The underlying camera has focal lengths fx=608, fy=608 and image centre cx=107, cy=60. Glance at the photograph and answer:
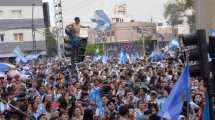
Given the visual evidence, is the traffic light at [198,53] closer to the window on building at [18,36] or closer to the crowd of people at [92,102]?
the crowd of people at [92,102]

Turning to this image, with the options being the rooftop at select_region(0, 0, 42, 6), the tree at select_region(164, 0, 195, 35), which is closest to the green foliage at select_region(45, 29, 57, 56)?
the rooftop at select_region(0, 0, 42, 6)

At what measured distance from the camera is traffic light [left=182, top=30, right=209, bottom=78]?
7984 mm

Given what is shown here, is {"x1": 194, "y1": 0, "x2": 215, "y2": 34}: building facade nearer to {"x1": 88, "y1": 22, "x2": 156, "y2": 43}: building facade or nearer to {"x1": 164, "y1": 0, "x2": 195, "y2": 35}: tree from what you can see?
{"x1": 88, "y1": 22, "x2": 156, "y2": 43}: building facade

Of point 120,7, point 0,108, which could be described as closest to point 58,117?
point 0,108

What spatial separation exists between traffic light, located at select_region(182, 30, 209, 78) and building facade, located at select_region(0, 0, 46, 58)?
64.9 metres

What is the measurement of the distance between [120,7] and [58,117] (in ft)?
303

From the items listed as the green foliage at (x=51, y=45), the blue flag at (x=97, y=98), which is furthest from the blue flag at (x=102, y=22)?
the green foliage at (x=51, y=45)

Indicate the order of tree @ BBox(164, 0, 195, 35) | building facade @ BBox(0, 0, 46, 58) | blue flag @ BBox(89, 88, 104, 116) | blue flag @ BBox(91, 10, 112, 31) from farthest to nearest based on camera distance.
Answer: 1. tree @ BBox(164, 0, 195, 35)
2. building facade @ BBox(0, 0, 46, 58)
3. blue flag @ BBox(91, 10, 112, 31)
4. blue flag @ BBox(89, 88, 104, 116)

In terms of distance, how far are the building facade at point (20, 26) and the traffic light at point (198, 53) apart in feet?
213

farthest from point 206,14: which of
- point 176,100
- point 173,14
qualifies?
point 173,14

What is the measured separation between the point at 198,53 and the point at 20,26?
68513 mm

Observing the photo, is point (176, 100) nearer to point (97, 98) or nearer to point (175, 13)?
point (97, 98)

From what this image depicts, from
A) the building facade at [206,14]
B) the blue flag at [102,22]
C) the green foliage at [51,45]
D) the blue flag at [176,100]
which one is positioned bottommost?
the green foliage at [51,45]

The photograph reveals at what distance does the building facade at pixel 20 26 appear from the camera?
73.6 m
